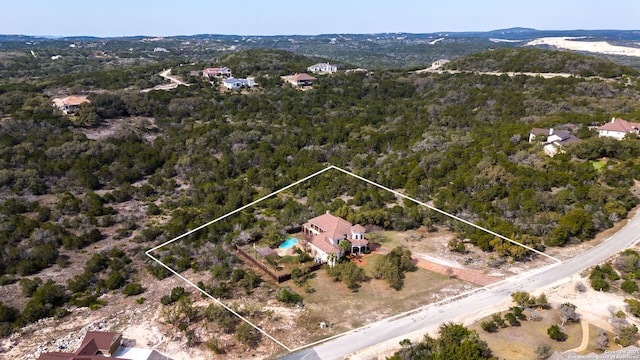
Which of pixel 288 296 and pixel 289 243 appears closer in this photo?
pixel 288 296

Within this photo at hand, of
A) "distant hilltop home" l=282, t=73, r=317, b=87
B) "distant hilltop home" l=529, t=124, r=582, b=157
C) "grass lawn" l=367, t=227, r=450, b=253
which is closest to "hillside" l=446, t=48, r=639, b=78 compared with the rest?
"distant hilltop home" l=282, t=73, r=317, b=87

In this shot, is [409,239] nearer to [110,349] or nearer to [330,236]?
[330,236]

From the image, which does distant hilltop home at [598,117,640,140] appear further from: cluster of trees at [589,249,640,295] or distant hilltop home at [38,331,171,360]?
distant hilltop home at [38,331,171,360]

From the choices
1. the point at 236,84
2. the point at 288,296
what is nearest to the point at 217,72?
the point at 236,84

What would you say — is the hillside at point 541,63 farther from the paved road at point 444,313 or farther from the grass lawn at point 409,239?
the paved road at point 444,313

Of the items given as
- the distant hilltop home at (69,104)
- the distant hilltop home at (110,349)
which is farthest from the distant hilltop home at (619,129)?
the distant hilltop home at (69,104)
